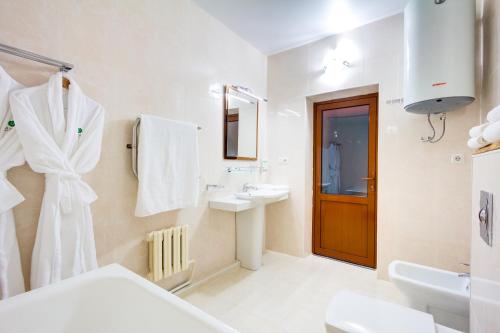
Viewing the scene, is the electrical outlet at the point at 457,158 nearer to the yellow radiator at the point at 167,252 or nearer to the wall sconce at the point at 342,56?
the wall sconce at the point at 342,56

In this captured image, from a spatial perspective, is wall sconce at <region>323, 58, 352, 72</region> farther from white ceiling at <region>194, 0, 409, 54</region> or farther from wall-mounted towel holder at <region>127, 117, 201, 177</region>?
wall-mounted towel holder at <region>127, 117, 201, 177</region>

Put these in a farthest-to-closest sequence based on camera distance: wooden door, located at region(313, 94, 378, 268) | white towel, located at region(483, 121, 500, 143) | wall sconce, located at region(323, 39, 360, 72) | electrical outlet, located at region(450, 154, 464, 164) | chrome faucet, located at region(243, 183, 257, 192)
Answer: chrome faucet, located at region(243, 183, 257, 192), wooden door, located at region(313, 94, 378, 268), wall sconce, located at region(323, 39, 360, 72), electrical outlet, located at region(450, 154, 464, 164), white towel, located at region(483, 121, 500, 143)

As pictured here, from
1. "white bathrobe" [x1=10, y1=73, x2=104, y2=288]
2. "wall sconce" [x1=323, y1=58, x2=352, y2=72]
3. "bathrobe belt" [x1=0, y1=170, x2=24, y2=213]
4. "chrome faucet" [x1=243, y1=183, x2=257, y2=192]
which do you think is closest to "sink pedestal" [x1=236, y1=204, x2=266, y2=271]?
"chrome faucet" [x1=243, y1=183, x2=257, y2=192]

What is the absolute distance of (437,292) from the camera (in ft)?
5.18

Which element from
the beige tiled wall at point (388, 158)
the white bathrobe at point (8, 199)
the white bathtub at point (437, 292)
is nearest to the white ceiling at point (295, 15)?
the beige tiled wall at point (388, 158)

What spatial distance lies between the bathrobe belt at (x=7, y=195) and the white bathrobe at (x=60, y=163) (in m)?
0.11

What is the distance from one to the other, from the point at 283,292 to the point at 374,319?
3.65 ft

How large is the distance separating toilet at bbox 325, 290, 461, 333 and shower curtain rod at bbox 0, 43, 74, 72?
209cm

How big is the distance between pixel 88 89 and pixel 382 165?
2674 millimetres

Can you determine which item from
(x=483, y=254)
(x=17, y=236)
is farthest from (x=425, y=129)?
(x=17, y=236)

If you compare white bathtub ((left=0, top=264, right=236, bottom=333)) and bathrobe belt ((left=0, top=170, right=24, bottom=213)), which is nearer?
white bathtub ((left=0, top=264, right=236, bottom=333))

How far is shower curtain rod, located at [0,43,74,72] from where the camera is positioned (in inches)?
47.2

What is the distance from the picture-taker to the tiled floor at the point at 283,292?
183 cm

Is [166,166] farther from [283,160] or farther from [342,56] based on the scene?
[342,56]
